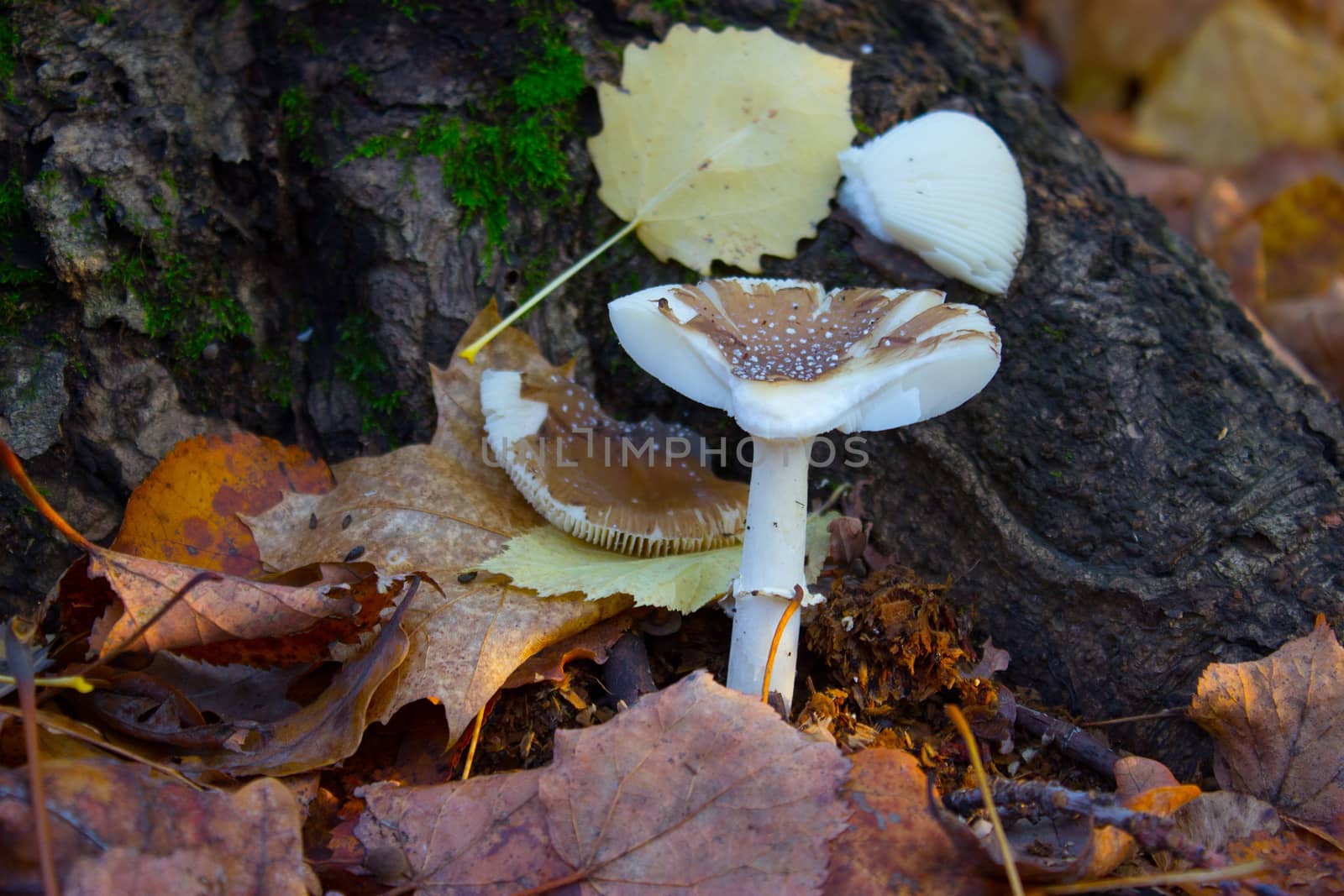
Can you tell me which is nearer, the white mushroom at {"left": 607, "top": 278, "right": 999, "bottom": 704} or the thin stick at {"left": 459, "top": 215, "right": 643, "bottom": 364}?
the white mushroom at {"left": 607, "top": 278, "right": 999, "bottom": 704}

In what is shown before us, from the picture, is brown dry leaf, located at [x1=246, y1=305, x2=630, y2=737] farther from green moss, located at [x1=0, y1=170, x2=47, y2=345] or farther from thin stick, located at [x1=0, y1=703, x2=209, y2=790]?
green moss, located at [x1=0, y1=170, x2=47, y2=345]

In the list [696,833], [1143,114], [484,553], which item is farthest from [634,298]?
[1143,114]

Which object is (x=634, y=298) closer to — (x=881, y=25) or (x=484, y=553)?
(x=484, y=553)

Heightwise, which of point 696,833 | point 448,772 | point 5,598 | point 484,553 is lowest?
point 5,598

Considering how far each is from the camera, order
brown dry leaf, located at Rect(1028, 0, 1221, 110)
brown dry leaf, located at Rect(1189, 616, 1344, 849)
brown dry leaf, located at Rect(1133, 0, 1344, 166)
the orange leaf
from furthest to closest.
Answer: brown dry leaf, located at Rect(1028, 0, 1221, 110), brown dry leaf, located at Rect(1133, 0, 1344, 166), the orange leaf, brown dry leaf, located at Rect(1189, 616, 1344, 849)

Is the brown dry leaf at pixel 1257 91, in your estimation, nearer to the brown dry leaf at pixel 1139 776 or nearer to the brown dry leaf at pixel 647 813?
the brown dry leaf at pixel 1139 776

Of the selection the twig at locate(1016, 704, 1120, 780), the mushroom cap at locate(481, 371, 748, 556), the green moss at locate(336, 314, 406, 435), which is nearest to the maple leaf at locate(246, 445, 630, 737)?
the mushroom cap at locate(481, 371, 748, 556)
